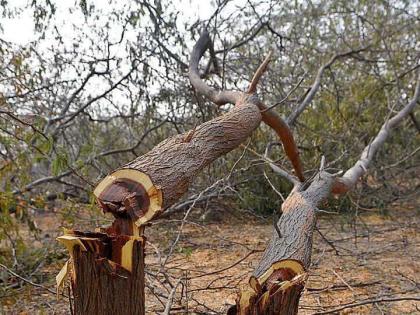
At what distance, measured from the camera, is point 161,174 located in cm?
166

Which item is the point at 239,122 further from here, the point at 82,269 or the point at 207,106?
the point at 207,106

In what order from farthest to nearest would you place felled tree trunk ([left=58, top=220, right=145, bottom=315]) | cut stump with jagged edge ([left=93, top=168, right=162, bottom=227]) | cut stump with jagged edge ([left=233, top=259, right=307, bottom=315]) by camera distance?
cut stump with jagged edge ([left=233, top=259, right=307, bottom=315]), cut stump with jagged edge ([left=93, top=168, right=162, bottom=227]), felled tree trunk ([left=58, top=220, right=145, bottom=315])

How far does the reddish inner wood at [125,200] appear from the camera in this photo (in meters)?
1.47

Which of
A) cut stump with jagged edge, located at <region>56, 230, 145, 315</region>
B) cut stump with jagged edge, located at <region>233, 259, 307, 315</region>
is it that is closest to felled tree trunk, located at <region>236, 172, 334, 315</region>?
cut stump with jagged edge, located at <region>233, 259, 307, 315</region>

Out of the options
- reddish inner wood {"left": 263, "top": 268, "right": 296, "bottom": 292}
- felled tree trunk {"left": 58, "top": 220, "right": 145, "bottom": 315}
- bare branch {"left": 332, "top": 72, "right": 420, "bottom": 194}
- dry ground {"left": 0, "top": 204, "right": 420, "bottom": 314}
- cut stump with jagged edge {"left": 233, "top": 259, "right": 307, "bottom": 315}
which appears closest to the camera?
felled tree trunk {"left": 58, "top": 220, "right": 145, "bottom": 315}

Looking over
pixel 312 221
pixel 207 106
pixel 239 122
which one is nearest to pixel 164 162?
pixel 239 122

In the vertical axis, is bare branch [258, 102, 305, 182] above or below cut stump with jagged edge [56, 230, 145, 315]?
above

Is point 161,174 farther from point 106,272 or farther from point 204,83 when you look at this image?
point 204,83

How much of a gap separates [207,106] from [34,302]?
2.51m

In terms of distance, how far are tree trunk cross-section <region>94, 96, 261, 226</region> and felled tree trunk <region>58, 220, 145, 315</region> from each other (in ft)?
0.31

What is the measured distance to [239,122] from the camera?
2605 millimetres

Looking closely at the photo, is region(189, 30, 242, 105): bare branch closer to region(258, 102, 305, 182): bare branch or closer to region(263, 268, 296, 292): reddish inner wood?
region(258, 102, 305, 182): bare branch

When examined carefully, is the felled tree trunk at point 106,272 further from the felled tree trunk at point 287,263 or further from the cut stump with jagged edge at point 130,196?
the felled tree trunk at point 287,263

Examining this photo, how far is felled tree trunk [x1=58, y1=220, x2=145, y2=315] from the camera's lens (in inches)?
52.9
